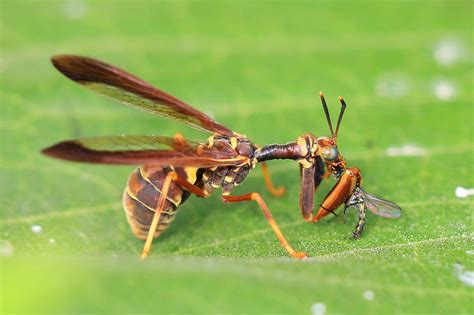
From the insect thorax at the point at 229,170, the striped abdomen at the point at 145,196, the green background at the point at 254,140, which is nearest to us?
the green background at the point at 254,140

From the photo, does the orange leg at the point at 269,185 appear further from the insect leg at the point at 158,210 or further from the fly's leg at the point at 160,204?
the insect leg at the point at 158,210

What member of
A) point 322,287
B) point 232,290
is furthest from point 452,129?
point 232,290

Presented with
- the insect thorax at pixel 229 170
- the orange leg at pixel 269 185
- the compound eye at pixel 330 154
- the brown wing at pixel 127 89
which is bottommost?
the orange leg at pixel 269 185

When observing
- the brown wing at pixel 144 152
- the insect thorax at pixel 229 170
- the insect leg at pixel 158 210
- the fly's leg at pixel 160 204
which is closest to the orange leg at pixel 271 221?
the insect thorax at pixel 229 170

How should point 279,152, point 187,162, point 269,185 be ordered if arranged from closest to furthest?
point 187,162, point 279,152, point 269,185

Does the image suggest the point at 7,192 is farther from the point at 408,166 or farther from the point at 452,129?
the point at 452,129

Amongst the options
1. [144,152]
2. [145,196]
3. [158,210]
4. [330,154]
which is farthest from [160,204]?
[330,154]

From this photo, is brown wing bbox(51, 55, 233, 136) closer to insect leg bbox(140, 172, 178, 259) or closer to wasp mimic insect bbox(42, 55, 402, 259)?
wasp mimic insect bbox(42, 55, 402, 259)

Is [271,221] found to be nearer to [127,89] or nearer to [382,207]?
[382,207]
